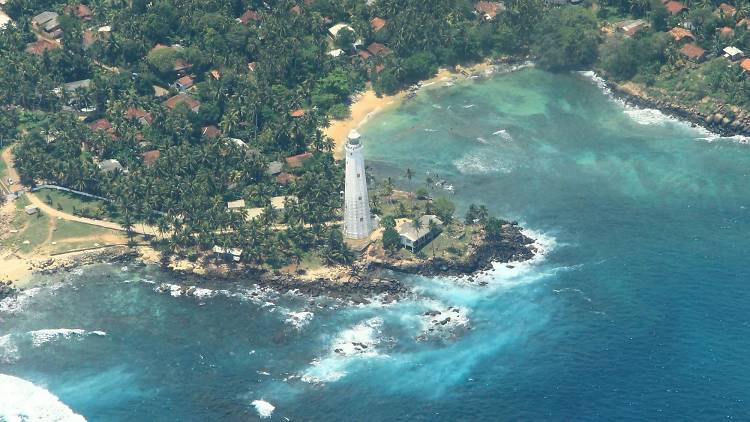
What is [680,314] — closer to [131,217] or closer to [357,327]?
[357,327]

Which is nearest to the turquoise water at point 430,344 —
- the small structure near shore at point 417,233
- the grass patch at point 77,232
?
the small structure near shore at point 417,233

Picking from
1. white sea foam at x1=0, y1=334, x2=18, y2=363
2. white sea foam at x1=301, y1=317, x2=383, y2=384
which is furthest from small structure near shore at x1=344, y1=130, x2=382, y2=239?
white sea foam at x1=0, y1=334, x2=18, y2=363

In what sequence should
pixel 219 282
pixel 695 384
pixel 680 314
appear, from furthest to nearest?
1. pixel 219 282
2. pixel 680 314
3. pixel 695 384

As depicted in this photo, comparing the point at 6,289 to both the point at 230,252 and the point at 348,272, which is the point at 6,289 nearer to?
the point at 230,252

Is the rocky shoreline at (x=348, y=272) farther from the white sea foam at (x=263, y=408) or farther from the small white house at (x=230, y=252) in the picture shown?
the white sea foam at (x=263, y=408)

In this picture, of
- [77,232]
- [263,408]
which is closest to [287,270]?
[263,408]

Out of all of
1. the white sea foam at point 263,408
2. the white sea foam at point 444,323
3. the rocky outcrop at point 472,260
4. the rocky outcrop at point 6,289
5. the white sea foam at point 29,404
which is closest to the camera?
the white sea foam at point 263,408

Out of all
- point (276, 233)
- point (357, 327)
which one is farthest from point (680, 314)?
point (276, 233)
